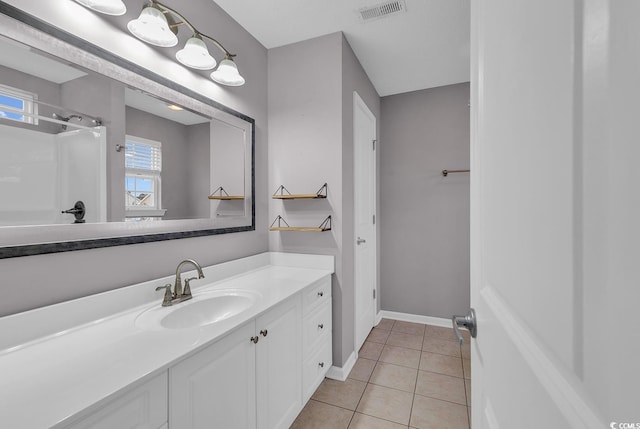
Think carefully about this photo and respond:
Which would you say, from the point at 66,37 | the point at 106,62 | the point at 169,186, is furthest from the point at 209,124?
the point at 66,37

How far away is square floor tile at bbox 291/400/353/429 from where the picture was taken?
167 cm

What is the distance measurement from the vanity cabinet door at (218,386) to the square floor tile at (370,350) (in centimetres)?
148

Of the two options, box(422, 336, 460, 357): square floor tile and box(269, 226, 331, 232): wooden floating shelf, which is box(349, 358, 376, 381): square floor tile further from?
box(269, 226, 331, 232): wooden floating shelf

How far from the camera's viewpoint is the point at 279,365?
1438 mm

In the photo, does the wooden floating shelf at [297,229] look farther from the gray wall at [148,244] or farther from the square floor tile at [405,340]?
the square floor tile at [405,340]

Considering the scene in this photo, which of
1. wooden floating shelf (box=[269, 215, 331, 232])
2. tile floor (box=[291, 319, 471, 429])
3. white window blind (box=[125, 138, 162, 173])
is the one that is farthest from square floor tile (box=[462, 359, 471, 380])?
white window blind (box=[125, 138, 162, 173])

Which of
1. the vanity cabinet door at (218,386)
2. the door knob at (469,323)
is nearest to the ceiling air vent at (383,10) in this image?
the door knob at (469,323)

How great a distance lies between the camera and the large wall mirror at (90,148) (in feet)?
3.28

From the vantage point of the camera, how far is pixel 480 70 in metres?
0.70

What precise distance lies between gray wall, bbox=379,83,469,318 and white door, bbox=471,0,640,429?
8.87 feet

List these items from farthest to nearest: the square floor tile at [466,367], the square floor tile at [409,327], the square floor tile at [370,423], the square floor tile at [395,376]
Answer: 1. the square floor tile at [409,327]
2. the square floor tile at [466,367]
3. the square floor tile at [395,376]
4. the square floor tile at [370,423]

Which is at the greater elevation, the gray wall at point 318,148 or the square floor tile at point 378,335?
the gray wall at point 318,148

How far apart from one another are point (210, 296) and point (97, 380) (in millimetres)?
765

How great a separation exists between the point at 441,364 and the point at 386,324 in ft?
2.93
